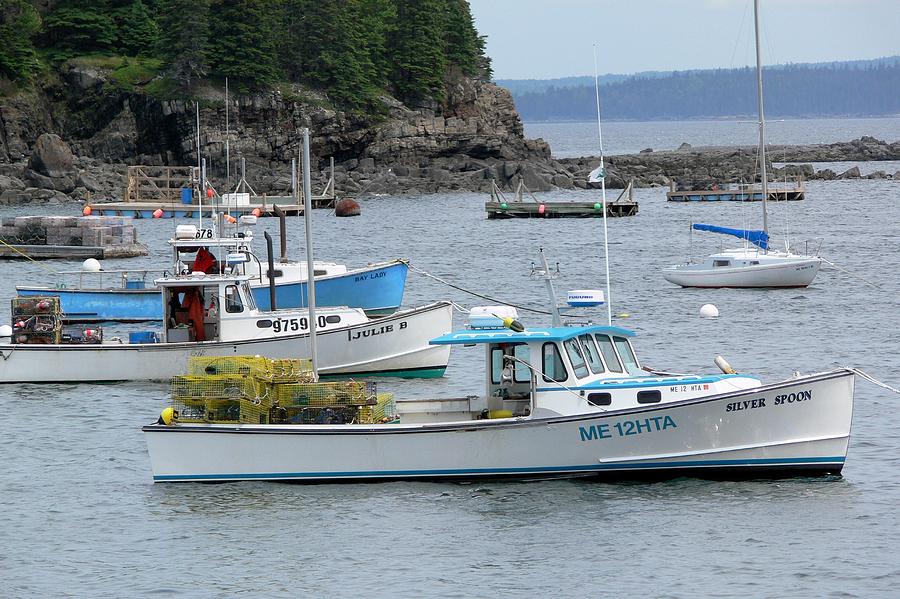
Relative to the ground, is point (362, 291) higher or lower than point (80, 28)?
lower

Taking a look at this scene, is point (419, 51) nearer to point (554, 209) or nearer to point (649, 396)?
point (554, 209)

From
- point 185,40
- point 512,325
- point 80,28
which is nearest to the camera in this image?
point 512,325

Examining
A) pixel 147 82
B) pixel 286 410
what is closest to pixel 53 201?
pixel 147 82

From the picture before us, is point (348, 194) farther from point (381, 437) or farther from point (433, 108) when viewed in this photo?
point (381, 437)

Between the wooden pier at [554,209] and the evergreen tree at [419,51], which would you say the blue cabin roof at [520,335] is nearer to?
the wooden pier at [554,209]

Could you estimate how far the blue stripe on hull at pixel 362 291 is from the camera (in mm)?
41091

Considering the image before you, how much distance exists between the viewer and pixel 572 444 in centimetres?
2202

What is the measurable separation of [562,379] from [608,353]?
44.3 inches

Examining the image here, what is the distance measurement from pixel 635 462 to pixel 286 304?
67.1ft

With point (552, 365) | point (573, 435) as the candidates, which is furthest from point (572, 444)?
point (552, 365)

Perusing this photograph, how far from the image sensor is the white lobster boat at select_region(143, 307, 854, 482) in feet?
70.9

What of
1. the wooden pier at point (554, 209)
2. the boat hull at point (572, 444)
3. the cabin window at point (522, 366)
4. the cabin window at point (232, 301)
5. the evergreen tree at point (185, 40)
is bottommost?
the boat hull at point (572, 444)

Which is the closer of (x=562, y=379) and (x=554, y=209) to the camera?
(x=562, y=379)

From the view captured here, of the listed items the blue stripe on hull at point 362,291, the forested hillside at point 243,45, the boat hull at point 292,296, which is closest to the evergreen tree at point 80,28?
the forested hillside at point 243,45
